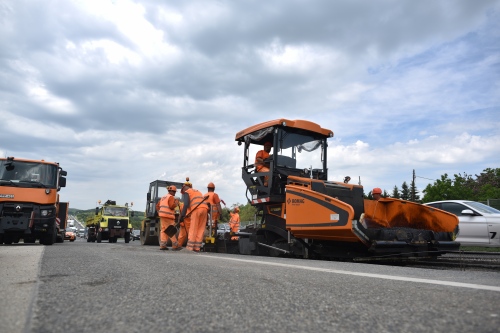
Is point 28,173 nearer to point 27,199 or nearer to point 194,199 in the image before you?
point 27,199

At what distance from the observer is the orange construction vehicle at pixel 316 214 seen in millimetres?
7156

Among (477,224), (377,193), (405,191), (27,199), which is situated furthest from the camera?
(405,191)

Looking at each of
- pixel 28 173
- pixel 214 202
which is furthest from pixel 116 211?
pixel 214 202

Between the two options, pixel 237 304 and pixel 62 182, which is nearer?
pixel 237 304

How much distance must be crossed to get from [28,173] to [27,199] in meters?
0.90

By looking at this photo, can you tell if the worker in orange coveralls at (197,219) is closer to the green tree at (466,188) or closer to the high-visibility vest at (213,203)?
the high-visibility vest at (213,203)

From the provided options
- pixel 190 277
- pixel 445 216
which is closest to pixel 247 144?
pixel 445 216

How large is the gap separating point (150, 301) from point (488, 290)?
2580 mm

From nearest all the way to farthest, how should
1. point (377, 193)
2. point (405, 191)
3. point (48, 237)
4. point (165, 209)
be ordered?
point (377, 193) < point (165, 209) < point (48, 237) < point (405, 191)

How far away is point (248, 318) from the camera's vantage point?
90.5 inches

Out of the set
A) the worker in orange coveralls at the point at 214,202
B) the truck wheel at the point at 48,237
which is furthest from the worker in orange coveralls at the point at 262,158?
the truck wheel at the point at 48,237

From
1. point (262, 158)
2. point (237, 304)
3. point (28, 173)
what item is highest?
point (262, 158)

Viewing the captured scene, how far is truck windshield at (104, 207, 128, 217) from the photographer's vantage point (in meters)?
26.3

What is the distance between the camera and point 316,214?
736cm
